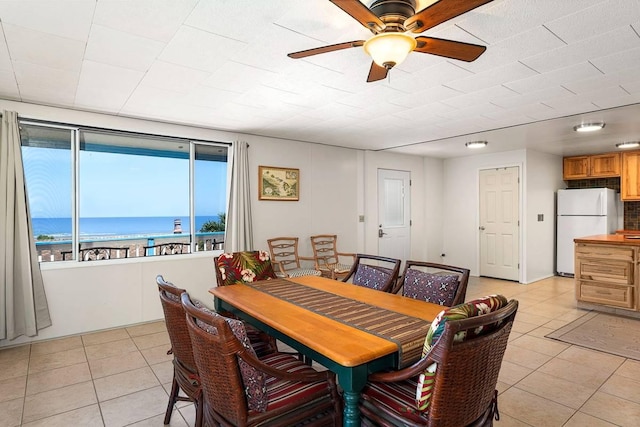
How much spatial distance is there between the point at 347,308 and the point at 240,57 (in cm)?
184

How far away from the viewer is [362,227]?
6.06 meters

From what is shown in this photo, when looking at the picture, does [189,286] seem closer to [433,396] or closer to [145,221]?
[145,221]

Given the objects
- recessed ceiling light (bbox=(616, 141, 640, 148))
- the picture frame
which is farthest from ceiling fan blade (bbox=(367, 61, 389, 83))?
recessed ceiling light (bbox=(616, 141, 640, 148))

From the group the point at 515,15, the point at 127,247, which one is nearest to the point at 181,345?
the point at 515,15

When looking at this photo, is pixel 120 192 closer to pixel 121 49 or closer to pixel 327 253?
pixel 121 49

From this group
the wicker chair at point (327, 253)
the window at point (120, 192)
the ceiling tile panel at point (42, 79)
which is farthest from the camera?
the wicker chair at point (327, 253)

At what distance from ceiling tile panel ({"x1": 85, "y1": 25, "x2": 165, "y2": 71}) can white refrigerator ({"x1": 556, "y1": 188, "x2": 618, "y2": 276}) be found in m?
7.06

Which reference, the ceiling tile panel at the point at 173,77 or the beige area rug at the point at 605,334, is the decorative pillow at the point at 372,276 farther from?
the beige area rug at the point at 605,334

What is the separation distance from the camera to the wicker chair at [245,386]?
1.33 m

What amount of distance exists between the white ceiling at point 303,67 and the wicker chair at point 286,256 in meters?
1.60

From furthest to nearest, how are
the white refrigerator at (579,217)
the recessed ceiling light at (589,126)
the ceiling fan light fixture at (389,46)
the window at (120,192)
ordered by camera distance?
1. the white refrigerator at (579,217)
2. the recessed ceiling light at (589,126)
3. the window at (120,192)
4. the ceiling fan light fixture at (389,46)

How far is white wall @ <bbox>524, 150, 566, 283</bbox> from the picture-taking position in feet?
19.9

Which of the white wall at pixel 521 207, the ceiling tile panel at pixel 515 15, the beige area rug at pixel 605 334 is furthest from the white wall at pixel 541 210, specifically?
the ceiling tile panel at pixel 515 15

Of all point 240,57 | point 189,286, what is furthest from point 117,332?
point 240,57
